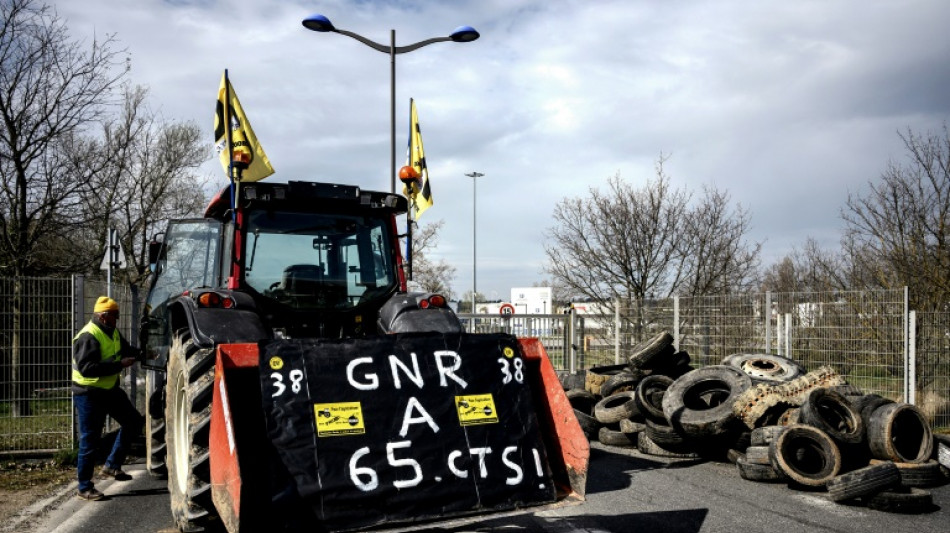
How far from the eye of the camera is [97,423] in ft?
25.4

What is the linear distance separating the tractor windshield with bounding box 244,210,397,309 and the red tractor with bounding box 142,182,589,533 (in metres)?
0.03

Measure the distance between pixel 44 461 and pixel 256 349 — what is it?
19.9ft

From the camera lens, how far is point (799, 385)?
29.8 ft

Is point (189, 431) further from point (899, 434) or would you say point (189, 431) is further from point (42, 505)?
point (899, 434)

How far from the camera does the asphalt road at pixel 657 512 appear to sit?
6.18 m

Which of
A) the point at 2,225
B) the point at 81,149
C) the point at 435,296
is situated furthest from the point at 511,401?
the point at 81,149

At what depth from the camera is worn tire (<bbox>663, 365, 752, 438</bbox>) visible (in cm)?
892

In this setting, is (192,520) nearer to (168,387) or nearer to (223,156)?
(168,387)

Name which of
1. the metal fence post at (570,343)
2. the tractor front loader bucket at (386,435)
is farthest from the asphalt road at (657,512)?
the metal fence post at (570,343)

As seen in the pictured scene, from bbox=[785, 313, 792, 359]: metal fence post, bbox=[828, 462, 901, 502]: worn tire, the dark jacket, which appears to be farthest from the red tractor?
bbox=[785, 313, 792, 359]: metal fence post

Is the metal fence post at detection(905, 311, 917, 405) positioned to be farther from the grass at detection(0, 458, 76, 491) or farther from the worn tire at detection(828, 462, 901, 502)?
the grass at detection(0, 458, 76, 491)

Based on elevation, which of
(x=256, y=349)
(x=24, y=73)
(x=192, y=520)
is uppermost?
(x=24, y=73)

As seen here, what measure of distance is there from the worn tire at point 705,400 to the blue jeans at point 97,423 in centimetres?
588

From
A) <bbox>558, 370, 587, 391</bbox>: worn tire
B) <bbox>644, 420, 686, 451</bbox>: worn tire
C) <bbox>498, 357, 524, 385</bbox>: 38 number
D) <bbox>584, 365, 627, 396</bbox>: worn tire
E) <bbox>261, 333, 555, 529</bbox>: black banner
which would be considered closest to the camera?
<bbox>261, 333, 555, 529</bbox>: black banner
